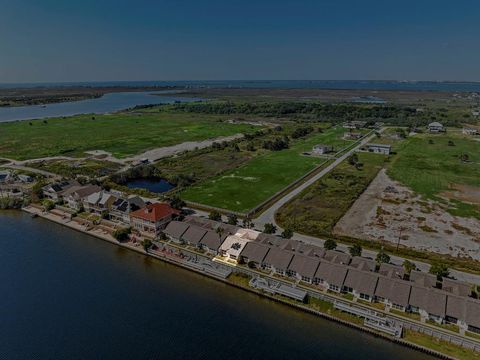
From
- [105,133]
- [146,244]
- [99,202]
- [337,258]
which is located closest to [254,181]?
[99,202]

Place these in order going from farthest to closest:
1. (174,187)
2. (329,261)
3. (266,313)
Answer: (174,187)
(329,261)
(266,313)

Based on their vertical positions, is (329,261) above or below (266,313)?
above

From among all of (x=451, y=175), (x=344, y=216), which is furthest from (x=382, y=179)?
(x=344, y=216)

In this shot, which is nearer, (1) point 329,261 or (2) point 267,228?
(1) point 329,261

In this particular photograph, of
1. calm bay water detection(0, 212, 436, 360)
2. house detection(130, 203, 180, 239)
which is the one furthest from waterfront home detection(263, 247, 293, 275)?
house detection(130, 203, 180, 239)

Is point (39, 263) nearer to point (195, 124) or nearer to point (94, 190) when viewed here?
point (94, 190)

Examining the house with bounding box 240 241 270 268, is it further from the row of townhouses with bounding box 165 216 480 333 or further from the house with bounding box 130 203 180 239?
the house with bounding box 130 203 180 239

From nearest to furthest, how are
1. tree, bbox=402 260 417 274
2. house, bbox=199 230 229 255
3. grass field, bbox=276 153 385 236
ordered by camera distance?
tree, bbox=402 260 417 274 < house, bbox=199 230 229 255 < grass field, bbox=276 153 385 236
